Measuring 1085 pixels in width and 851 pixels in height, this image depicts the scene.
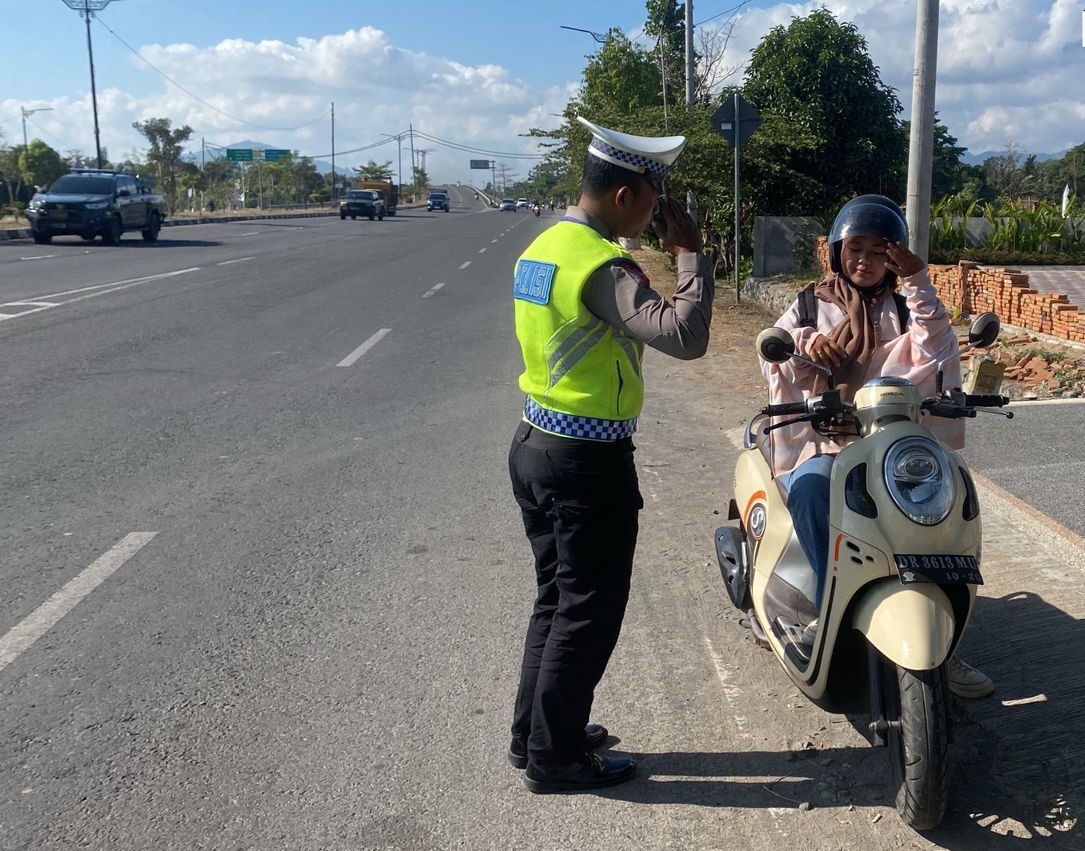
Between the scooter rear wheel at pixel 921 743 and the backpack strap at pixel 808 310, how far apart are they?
4.49ft

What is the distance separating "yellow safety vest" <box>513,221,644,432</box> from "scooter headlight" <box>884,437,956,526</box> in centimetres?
70

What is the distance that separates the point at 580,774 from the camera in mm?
3221

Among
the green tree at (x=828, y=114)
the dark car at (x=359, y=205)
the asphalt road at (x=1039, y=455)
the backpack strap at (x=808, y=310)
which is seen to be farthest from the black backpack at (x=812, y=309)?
the dark car at (x=359, y=205)

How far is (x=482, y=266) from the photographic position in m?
23.4

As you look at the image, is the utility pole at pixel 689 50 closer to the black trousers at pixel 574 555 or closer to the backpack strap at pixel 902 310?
the backpack strap at pixel 902 310

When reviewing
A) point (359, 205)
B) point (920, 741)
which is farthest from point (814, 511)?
point (359, 205)

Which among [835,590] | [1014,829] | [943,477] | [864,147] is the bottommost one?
[1014,829]

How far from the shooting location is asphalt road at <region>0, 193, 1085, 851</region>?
A: 306 cm

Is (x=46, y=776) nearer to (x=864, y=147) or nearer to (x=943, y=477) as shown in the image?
(x=943, y=477)

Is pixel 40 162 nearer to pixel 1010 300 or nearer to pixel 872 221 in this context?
pixel 1010 300

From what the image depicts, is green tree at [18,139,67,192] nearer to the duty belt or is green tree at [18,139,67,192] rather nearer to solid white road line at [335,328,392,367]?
solid white road line at [335,328,392,367]

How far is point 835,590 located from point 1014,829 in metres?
0.81

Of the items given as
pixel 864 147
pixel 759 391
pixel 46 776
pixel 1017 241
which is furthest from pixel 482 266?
pixel 46 776

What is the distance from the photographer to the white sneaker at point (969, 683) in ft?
12.0
